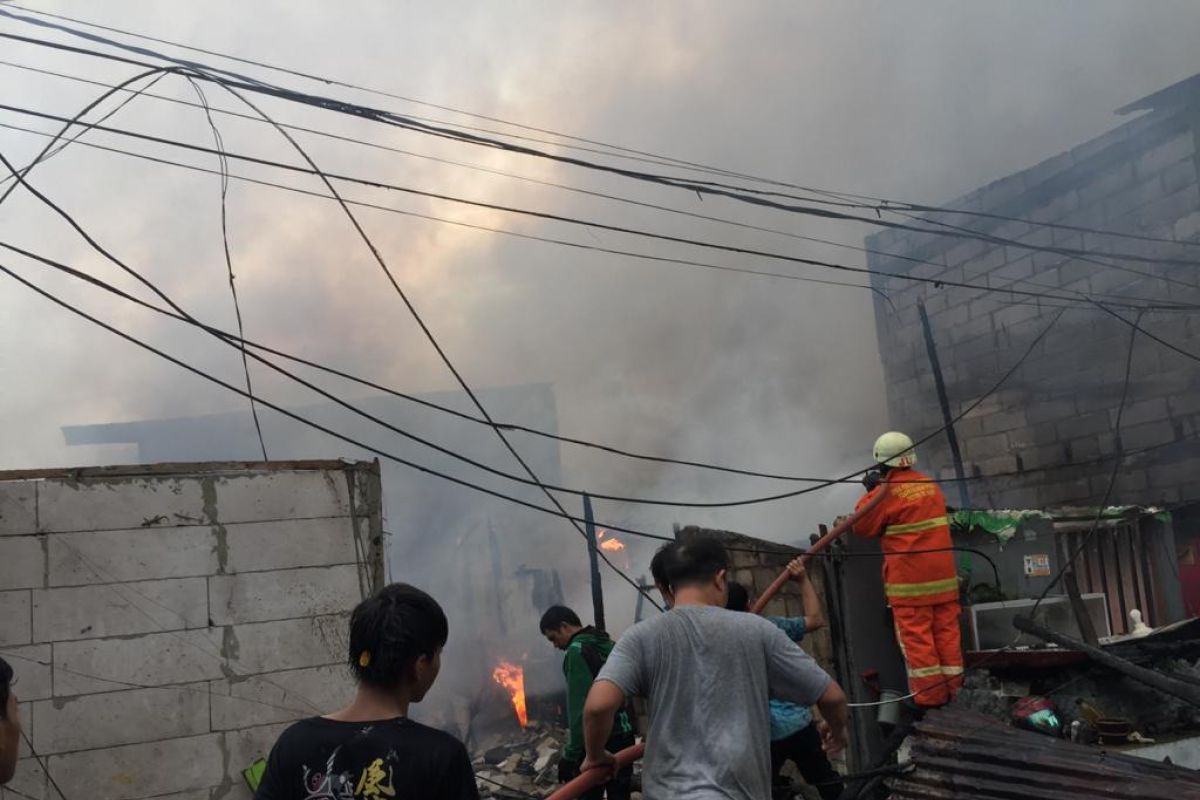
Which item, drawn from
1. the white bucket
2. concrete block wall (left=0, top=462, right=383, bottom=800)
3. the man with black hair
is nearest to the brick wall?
the white bucket

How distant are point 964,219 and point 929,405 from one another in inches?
111

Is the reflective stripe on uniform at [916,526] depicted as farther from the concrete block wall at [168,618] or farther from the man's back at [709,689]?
the man's back at [709,689]

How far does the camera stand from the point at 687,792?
7.86 ft

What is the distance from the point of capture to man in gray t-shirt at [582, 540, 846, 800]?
7.91ft

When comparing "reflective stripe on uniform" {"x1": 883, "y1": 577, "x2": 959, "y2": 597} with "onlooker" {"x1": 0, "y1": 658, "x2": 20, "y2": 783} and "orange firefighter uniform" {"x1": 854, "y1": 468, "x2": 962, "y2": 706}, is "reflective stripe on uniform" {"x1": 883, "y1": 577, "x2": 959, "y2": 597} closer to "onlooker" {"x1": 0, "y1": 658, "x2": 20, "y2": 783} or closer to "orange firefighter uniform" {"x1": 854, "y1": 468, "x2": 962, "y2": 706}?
"orange firefighter uniform" {"x1": 854, "y1": 468, "x2": 962, "y2": 706}

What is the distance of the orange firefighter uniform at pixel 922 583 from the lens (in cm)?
544

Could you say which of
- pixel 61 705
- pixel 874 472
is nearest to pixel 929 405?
pixel 874 472

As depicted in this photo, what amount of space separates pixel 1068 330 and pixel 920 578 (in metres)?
8.22

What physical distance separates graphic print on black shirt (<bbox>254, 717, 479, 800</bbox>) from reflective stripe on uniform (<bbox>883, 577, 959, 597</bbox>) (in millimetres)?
4196

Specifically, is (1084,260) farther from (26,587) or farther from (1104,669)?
(26,587)

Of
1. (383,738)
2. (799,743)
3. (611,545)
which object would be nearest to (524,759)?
(611,545)

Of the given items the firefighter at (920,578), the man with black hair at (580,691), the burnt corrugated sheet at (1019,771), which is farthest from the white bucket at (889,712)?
the man with black hair at (580,691)

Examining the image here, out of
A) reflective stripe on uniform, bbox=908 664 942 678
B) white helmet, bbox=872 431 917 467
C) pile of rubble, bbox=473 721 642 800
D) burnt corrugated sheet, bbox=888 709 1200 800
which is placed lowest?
pile of rubble, bbox=473 721 642 800

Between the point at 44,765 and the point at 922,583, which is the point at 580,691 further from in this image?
the point at 44,765
